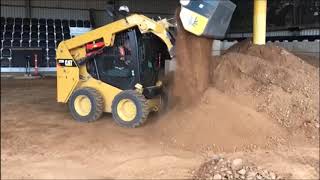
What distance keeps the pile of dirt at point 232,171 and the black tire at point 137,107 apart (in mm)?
2359

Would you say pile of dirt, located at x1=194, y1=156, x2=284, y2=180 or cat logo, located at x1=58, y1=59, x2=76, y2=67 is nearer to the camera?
pile of dirt, located at x1=194, y1=156, x2=284, y2=180

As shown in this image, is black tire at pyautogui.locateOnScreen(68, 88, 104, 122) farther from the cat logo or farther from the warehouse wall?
the warehouse wall

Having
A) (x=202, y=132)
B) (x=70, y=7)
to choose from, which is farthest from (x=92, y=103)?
(x=70, y=7)

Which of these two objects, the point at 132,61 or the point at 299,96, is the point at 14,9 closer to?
the point at 132,61

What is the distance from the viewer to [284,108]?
6320 mm

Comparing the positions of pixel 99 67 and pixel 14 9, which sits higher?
pixel 14 9

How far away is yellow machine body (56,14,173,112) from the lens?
288 inches

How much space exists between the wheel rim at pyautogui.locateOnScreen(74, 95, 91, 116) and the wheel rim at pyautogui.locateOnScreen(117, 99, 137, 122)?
69 centimetres

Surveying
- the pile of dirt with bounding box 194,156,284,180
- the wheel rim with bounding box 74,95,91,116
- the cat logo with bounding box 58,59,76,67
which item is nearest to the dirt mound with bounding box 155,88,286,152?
the pile of dirt with bounding box 194,156,284,180

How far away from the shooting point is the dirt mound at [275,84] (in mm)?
6207

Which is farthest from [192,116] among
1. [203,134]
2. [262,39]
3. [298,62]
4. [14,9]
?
[14,9]

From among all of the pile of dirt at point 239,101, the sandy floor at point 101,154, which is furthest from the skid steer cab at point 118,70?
the pile of dirt at point 239,101

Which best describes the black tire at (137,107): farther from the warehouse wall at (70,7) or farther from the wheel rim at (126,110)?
the warehouse wall at (70,7)

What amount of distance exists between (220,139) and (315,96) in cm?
151
